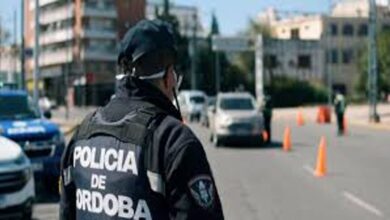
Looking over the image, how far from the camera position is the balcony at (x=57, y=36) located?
346ft

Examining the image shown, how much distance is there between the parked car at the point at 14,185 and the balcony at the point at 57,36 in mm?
94444

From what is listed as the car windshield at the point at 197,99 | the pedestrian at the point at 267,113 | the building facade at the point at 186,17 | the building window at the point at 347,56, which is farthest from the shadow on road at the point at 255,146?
the building window at the point at 347,56

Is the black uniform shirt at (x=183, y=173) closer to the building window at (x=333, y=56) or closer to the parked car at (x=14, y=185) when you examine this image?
the parked car at (x=14, y=185)

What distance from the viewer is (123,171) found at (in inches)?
124

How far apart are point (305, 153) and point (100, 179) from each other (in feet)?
69.1

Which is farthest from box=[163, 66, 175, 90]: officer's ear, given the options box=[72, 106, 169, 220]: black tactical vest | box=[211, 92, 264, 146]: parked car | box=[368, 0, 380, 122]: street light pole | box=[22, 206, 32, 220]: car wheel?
box=[368, 0, 380, 122]: street light pole

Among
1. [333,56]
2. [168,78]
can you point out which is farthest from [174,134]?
[333,56]

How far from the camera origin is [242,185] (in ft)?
51.9

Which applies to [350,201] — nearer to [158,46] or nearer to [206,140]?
[158,46]

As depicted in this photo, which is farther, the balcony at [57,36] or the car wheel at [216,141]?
the balcony at [57,36]

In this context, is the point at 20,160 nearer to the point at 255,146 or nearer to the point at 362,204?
the point at 362,204

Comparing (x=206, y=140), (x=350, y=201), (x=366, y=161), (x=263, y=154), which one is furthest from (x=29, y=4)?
(x=350, y=201)

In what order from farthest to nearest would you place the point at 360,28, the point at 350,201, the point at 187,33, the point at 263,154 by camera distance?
the point at 360,28
the point at 187,33
the point at 263,154
the point at 350,201

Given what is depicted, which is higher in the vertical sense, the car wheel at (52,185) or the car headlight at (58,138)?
the car headlight at (58,138)
